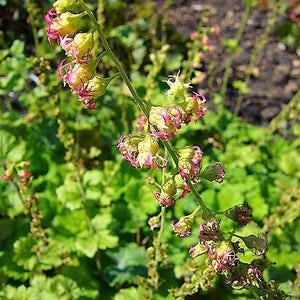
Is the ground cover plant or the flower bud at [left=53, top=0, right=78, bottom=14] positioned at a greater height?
the flower bud at [left=53, top=0, right=78, bottom=14]

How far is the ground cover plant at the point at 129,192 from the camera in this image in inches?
63.1

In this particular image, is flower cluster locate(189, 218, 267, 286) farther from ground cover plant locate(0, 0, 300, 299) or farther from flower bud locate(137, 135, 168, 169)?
flower bud locate(137, 135, 168, 169)

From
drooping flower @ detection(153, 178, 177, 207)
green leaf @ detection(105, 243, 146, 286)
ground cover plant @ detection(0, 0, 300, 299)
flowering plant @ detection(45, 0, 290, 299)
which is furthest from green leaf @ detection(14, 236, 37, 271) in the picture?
drooping flower @ detection(153, 178, 177, 207)

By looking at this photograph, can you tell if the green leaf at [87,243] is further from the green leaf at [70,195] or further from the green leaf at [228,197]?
the green leaf at [228,197]

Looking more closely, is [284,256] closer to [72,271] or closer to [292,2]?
[72,271]

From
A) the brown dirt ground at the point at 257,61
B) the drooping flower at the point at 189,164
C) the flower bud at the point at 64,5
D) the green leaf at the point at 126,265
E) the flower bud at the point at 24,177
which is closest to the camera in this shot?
the flower bud at the point at 64,5

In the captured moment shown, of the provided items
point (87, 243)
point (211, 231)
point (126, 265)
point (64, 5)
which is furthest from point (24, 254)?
point (64, 5)

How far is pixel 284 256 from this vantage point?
2744mm

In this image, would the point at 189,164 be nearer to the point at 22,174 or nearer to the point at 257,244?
the point at 257,244

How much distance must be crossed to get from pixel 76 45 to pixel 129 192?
4.84ft

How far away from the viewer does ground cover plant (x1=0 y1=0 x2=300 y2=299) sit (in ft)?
5.26

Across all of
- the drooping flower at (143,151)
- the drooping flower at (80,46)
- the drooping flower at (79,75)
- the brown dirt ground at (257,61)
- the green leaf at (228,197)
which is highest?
the drooping flower at (80,46)

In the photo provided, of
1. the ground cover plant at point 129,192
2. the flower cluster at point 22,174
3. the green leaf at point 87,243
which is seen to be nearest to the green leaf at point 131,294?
the ground cover plant at point 129,192

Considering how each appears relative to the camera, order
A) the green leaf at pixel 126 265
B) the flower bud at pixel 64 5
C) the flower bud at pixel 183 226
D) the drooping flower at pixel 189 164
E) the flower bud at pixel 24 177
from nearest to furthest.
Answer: the flower bud at pixel 64 5
the drooping flower at pixel 189 164
the flower bud at pixel 183 226
the flower bud at pixel 24 177
the green leaf at pixel 126 265
